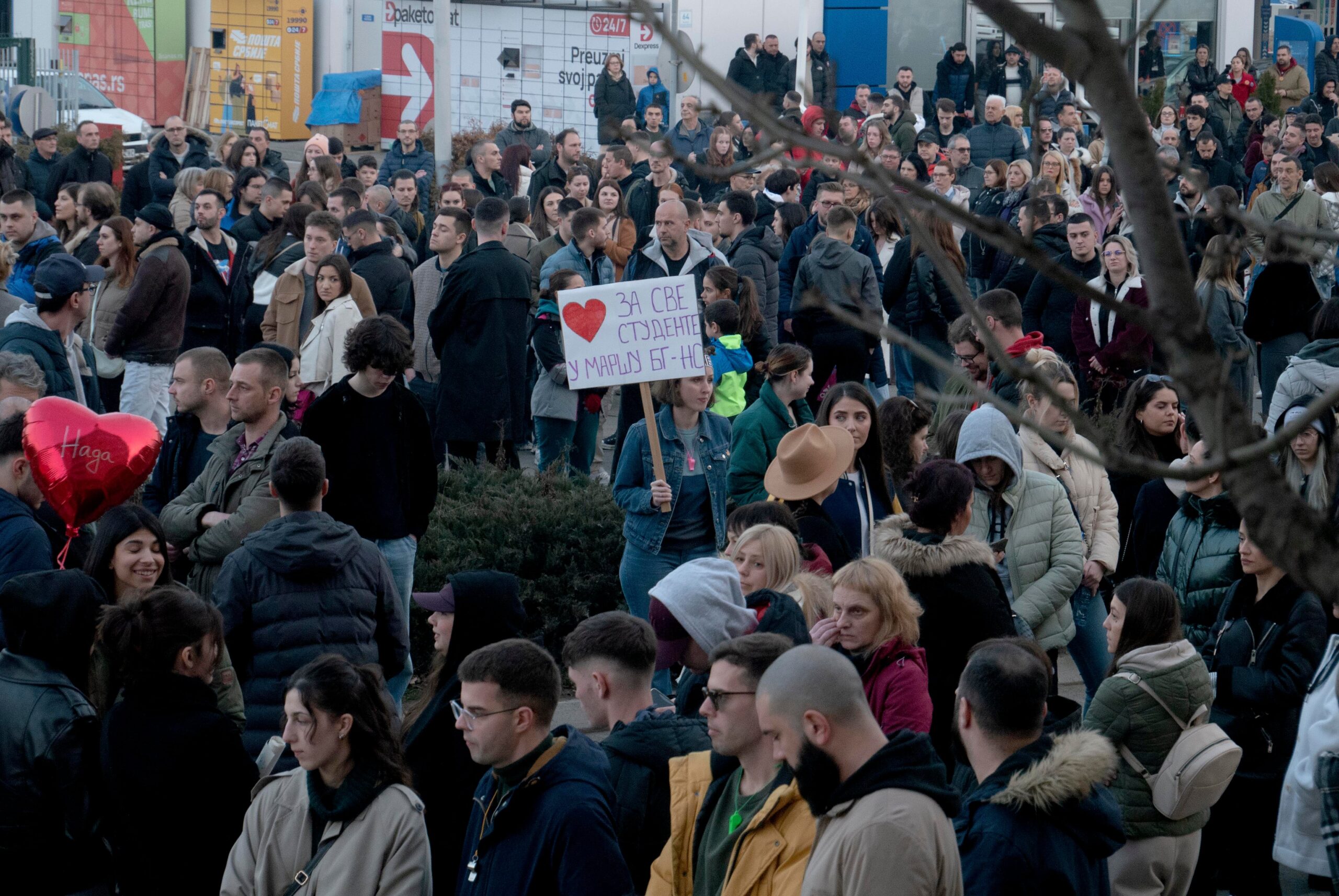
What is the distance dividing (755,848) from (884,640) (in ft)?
4.29

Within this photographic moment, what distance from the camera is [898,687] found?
486 centimetres

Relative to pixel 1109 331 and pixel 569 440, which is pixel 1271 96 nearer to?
pixel 1109 331

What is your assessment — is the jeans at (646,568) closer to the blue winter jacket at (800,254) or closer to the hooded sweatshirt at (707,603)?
the hooded sweatshirt at (707,603)

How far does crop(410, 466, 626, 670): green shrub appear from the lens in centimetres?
827

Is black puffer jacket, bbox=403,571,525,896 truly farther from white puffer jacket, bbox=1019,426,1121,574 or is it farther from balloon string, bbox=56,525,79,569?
white puffer jacket, bbox=1019,426,1121,574

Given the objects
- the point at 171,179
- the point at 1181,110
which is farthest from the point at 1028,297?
the point at 1181,110

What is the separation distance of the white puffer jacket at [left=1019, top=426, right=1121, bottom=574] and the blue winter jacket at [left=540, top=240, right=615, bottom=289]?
4127 millimetres

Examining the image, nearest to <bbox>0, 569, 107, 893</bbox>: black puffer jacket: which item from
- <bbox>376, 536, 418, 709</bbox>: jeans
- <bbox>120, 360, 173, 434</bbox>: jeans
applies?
<bbox>376, 536, 418, 709</bbox>: jeans

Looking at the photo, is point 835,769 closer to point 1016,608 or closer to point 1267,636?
point 1267,636

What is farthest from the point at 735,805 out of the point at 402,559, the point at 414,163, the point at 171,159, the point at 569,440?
the point at 414,163

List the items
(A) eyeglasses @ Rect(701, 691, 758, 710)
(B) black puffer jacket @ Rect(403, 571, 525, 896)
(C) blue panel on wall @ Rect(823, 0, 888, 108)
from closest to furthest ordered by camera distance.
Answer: (A) eyeglasses @ Rect(701, 691, 758, 710) → (B) black puffer jacket @ Rect(403, 571, 525, 896) → (C) blue panel on wall @ Rect(823, 0, 888, 108)

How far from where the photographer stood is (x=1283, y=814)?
4711 mm

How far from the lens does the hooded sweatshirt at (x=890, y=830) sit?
134 inches

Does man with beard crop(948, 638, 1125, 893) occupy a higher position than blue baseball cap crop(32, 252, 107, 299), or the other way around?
blue baseball cap crop(32, 252, 107, 299)
